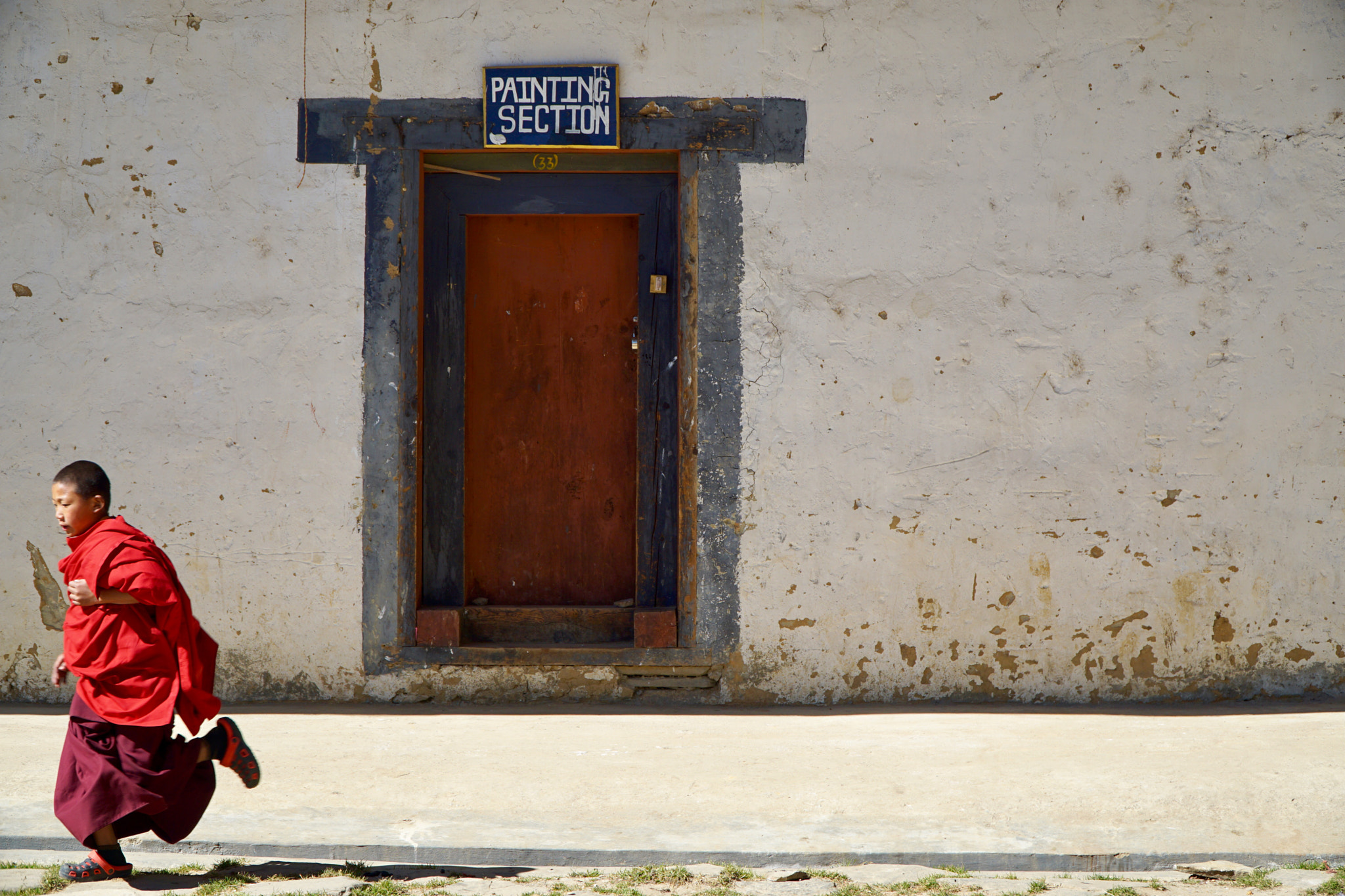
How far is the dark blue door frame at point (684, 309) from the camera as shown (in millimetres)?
4633

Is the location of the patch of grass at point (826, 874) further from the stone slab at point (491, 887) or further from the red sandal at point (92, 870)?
the red sandal at point (92, 870)

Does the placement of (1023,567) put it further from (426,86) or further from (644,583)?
(426,86)

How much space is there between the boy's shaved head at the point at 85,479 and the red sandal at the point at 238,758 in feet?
2.38

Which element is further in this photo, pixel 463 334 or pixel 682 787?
pixel 463 334

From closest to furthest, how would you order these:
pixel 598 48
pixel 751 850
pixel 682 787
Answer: pixel 751 850
pixel 682 787
pixel 598 48

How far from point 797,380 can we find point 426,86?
2.12 metres

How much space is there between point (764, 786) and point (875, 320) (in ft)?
7.01

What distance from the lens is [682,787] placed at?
355 cm

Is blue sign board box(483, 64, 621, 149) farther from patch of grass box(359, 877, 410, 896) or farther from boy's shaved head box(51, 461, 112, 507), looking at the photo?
patch of grass box(359, 877, 410, 896)

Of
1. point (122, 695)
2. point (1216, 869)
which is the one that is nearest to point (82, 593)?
point (122, 695)

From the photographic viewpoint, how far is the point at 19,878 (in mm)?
2826

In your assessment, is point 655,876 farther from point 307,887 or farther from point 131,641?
point 131,641

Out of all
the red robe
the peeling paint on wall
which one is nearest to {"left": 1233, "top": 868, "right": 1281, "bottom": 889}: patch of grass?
the red robe

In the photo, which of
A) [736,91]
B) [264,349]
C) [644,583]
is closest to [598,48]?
[736,91]
